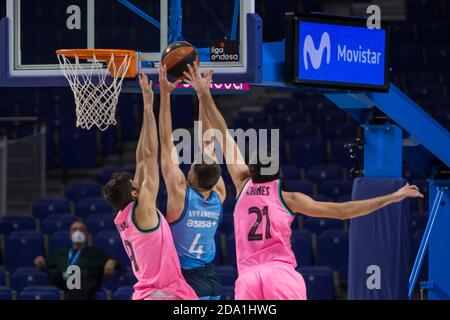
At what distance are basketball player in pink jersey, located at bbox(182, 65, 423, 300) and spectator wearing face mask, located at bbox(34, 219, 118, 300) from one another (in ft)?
15.3

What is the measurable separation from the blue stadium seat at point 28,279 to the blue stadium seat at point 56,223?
3.57 ft

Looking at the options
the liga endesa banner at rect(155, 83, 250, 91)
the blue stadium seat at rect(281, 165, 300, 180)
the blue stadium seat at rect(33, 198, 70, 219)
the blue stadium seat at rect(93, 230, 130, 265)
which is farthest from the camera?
the blue stadium seat at rect(33, 198, 70, 219)

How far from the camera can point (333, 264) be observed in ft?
41.1

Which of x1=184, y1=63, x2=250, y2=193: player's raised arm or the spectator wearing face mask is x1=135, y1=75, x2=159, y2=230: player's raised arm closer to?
x1=184, y1=63, x2=250, y2=193: player's raised arm

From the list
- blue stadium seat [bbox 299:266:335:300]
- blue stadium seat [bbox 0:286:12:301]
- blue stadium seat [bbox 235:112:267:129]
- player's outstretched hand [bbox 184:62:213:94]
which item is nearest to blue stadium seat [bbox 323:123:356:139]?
blue stadium seat [bbox 235:112:267:129]

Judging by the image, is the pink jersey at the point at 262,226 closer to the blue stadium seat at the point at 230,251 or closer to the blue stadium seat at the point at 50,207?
the blue stadium seat at the point at 230,251

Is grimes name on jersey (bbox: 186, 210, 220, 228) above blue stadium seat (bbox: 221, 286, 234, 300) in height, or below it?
above

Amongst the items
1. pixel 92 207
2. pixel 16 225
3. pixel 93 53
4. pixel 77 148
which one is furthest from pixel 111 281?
pixel 93 53

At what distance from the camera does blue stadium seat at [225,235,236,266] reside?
1257 centimetres

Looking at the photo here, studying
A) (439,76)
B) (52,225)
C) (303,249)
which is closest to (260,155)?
(303,249)

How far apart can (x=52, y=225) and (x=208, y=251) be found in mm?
6225

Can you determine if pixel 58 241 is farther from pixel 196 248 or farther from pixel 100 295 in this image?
pixel 196 248

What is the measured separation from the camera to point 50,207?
46.9ft
